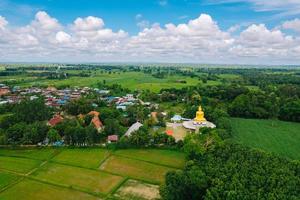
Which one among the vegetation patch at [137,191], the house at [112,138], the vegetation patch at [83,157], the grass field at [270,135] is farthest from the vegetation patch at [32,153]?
the grass field at [270,135]

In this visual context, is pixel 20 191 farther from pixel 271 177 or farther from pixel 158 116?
pixel 158 116

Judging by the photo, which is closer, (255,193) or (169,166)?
(255,193)

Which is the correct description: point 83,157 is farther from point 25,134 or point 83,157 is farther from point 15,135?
point 15,135

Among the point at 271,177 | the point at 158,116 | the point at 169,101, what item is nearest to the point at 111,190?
the point at 271,177

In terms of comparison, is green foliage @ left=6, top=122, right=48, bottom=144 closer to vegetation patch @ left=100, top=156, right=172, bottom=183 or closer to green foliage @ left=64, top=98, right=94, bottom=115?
vegetation patch @ left=100, top=156, right=172, bottom=183

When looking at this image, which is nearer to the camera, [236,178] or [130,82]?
[236,178]

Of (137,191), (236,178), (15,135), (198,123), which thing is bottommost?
(137,191)

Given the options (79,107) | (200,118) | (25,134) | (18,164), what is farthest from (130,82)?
(18,164)
